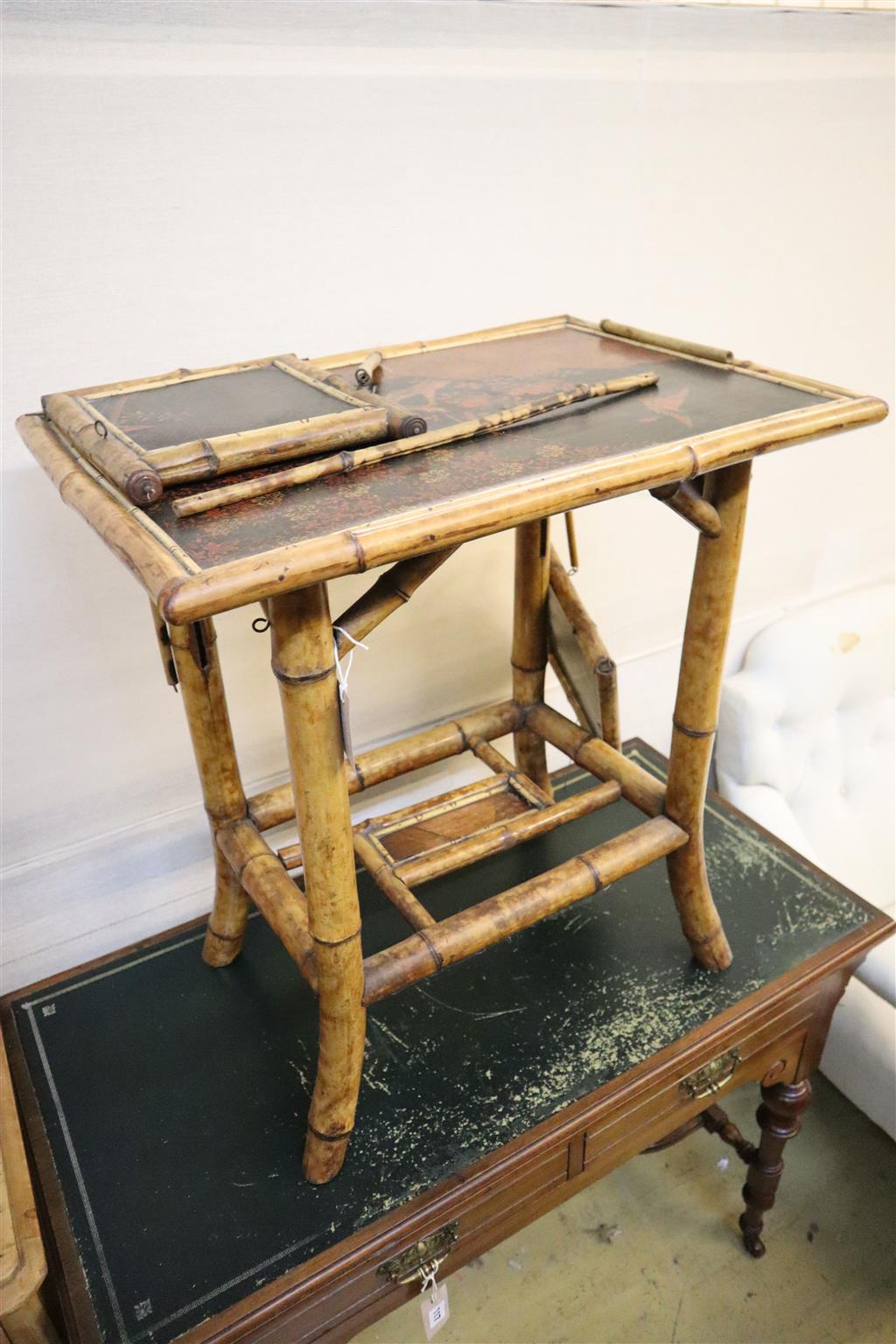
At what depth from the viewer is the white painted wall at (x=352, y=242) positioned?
113 centimetres

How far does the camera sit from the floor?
63.2 inches

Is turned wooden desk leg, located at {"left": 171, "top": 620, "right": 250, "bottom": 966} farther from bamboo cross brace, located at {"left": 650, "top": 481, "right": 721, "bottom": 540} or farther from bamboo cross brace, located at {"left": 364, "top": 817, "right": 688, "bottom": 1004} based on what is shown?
bamboo cross brace, located at {"left": 650, "top": 481, "right": 721, "bottom": 540}

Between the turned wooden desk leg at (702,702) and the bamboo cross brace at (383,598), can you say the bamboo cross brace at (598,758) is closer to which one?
the turned wooden desk leg at (702,702)

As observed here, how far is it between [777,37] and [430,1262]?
5.94 feet

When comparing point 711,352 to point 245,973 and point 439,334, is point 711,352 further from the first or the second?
point 245,973

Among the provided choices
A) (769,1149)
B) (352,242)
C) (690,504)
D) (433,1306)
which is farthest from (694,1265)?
(352,242)

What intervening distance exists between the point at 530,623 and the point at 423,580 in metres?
0.56

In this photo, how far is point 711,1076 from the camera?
131 cm

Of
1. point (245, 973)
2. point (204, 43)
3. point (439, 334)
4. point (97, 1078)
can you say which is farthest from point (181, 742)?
point (204, 43)

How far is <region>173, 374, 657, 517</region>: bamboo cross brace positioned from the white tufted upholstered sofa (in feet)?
3.49

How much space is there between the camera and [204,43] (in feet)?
3.67

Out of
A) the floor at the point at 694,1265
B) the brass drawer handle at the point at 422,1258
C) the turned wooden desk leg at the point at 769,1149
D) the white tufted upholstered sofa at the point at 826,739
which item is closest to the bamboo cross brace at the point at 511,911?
the brass drawer handle at the point at 422,1258

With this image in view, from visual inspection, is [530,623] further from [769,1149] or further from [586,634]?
[769,1149]

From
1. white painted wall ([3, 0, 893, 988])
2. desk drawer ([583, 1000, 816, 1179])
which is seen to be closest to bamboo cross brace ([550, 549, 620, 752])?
white painted wall ([3, 0, 893, 988])
